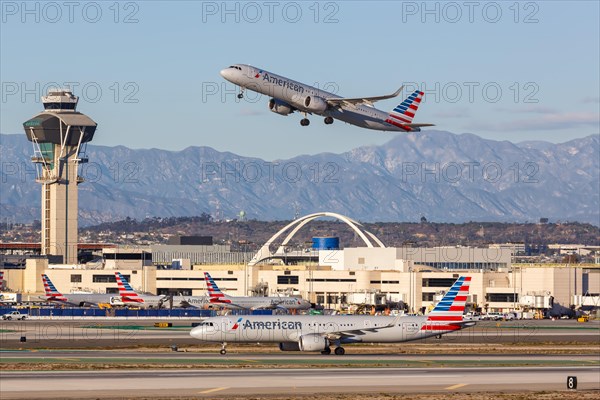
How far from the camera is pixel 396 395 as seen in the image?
3007 inches

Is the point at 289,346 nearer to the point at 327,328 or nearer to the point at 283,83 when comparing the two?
the point at 327,328

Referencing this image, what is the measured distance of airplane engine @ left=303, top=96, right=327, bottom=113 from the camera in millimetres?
111000

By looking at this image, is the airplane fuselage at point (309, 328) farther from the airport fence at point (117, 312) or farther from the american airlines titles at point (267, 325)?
the airport fence at point (117, 312)

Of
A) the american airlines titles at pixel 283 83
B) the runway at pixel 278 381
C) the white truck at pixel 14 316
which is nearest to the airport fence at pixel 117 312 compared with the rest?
the white truck at pixel 14 316

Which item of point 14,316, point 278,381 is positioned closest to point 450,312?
point 278,381

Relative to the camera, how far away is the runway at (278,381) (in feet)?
252

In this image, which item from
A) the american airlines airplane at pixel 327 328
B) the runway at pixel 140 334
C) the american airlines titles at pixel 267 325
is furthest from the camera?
the runway at pixel 140 334

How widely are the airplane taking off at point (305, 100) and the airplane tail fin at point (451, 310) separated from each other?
1618 centimetres

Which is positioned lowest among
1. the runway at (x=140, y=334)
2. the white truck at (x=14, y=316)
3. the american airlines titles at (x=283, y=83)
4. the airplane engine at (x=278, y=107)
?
the runway at (x=140, y=334)

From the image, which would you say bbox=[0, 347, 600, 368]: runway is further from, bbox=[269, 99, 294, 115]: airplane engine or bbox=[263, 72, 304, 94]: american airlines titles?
bbox=[263, 72, 304, 94]: american airlines titles

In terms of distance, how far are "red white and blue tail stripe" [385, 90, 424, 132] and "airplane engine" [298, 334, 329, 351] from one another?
2228 cm

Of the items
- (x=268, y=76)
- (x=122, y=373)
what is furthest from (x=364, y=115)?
(x=122, y=373)

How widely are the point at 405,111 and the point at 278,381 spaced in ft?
159

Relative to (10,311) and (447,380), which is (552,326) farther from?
(447,380)
